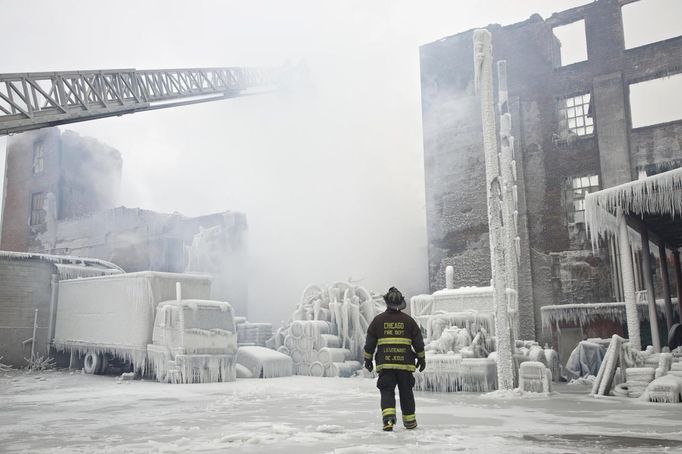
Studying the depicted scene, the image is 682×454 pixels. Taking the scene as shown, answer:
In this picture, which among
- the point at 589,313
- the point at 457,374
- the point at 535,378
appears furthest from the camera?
the point at 589,313

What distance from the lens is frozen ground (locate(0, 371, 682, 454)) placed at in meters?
6.11

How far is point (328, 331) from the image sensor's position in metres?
20.4

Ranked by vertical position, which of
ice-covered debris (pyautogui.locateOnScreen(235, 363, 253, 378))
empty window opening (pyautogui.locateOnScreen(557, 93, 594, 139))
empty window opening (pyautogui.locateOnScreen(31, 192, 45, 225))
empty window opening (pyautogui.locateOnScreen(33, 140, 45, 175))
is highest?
empty window opening (pyautogui.locateOnScreen(33, 140, 45, 175))

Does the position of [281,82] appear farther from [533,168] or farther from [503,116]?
[503,116]

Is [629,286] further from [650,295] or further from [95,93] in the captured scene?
[95,93]

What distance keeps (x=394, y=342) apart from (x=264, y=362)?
476 inches

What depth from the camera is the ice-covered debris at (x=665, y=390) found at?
33.2ft

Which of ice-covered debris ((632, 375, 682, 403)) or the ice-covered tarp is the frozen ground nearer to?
ice-covered debris ((632, 375, 682, 403))

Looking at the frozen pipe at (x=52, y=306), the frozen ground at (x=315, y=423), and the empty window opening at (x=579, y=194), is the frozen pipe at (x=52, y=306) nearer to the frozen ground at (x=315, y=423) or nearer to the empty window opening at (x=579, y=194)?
the frozen ground at (x=315, y=423)

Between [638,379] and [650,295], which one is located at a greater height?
[650,295]

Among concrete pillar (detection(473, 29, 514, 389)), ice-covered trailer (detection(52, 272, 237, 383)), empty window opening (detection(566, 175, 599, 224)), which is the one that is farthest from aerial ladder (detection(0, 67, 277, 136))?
empty window opening (detection(566, 175, 599, 224))

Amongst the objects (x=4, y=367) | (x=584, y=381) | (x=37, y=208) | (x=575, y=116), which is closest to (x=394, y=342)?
(x=584, y=381)

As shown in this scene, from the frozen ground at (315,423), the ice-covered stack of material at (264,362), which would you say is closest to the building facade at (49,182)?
the ice-covered stack of material at (264,362)

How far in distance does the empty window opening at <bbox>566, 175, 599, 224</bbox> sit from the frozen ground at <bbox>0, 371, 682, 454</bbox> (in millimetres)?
14462
